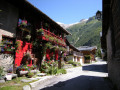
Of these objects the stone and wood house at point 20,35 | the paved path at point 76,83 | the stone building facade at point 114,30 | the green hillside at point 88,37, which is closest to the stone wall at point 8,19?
the stone and wood house at point 20,35

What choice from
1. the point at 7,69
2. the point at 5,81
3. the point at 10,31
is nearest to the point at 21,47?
the point at 10,31

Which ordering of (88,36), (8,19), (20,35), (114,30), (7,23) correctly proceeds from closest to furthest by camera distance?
1. (114,30)
2. (7,23)
3. (8,19)
4. (20,35)
5. (88,36)

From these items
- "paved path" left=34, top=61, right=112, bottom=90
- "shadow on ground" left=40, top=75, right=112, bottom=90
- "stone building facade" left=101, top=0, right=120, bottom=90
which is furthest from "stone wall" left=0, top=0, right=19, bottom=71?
"stone building facade" left=101, top=0, right=120, bottom=90

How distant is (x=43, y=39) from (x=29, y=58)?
2535 mm

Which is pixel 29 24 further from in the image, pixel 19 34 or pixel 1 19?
pixel 1 19

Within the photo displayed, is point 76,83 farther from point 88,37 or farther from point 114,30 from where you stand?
point 88,37

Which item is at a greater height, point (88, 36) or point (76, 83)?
point (88, 36)

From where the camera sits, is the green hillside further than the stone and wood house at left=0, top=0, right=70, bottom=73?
Yes

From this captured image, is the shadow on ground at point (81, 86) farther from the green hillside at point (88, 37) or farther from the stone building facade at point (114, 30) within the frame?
the green hillside at point (88, 37)

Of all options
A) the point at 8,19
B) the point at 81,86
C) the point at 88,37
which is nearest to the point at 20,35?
the point at 8,19

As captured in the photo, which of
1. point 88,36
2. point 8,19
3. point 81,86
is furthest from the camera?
point 88,36

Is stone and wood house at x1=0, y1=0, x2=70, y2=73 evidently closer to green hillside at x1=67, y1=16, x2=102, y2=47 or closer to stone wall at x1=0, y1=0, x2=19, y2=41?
stone wall at x1=0, y1=0, x2=19, y2=41

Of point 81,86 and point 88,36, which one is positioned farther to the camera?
point 88,36

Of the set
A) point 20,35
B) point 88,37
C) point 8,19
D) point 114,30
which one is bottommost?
point 114,30
